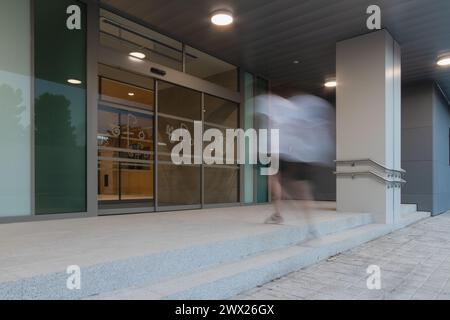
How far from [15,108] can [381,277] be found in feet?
14.6

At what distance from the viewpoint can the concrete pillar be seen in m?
5.88

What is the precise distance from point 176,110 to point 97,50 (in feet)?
6.73

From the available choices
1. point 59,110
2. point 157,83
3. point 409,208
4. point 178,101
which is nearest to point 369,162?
point 409,208

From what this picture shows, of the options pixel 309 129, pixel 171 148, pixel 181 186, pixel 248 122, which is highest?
pixel 309 129

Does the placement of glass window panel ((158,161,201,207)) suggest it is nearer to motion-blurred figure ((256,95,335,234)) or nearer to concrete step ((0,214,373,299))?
motion-blurred figure ((256,95,335,234))

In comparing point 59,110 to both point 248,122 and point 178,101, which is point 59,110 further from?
point 248,122

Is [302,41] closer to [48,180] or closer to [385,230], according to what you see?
[385,230]

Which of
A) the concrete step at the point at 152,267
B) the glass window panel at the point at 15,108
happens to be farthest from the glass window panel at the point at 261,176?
the glass window panel at the point at 15,108

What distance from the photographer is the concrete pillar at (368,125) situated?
5.88m

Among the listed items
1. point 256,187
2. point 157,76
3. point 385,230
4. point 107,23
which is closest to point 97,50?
point 107,23

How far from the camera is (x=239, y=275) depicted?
108 inches

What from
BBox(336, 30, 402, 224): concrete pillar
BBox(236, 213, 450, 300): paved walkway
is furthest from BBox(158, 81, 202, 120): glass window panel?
BBox(236, 213, 450, 300): paved walkway

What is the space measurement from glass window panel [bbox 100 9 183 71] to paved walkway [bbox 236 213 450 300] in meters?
4.32

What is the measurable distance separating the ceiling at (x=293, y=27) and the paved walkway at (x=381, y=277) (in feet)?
11.3
